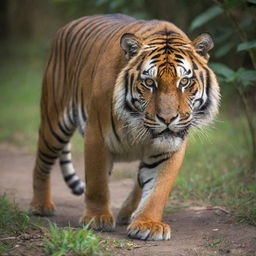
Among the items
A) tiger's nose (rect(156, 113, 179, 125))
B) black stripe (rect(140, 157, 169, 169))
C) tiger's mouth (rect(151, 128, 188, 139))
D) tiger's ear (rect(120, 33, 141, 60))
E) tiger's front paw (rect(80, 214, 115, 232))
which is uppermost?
tiger's ear (rect(120, 33, 141, 60))

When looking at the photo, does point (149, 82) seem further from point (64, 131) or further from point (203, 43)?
point (64, 131)

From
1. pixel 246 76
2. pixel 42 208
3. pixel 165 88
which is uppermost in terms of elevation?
pixel 246 76

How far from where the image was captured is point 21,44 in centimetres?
1712

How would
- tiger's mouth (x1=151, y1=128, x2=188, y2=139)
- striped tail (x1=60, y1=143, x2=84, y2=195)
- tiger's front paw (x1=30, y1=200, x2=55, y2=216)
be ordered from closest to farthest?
tiger's mouth (x1=151, y1=128, x2=188, y2=139) → tiger's front paw (x1=30, y1=200, x2=55, y2=216) → striped tail (x1=60, y1=143, x2=84, y2=195)

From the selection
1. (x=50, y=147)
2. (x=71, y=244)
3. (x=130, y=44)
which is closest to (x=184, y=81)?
(x=130, y=44)

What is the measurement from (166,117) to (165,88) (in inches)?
7.5

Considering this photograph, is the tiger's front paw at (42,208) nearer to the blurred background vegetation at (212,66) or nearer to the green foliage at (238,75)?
the blurred background vegetation at (212,66)

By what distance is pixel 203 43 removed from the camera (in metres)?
4.07

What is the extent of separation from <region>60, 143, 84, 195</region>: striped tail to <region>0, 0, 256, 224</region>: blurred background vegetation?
866 mm

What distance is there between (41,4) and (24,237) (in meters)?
14.2

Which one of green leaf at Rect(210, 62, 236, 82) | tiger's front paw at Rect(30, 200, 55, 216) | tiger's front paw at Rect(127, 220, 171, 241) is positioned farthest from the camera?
tiger's front paw at Rect(30, 200, 55, 216)

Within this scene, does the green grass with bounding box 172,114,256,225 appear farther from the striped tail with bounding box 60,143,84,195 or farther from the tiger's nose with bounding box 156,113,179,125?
the striped tail with bounding box 60,143,84,195

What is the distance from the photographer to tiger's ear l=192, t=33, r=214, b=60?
403 centimetres

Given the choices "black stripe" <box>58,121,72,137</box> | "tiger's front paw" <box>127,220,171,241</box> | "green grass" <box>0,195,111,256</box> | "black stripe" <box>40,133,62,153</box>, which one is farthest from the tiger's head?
"black stripe" <box>40,133,62,153</box>
